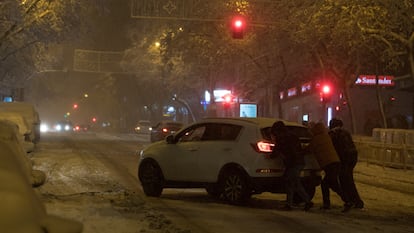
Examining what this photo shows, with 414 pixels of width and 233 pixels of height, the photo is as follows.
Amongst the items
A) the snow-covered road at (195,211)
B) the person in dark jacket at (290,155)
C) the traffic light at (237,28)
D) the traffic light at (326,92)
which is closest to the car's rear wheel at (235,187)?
the snow-covered road at (195,211)

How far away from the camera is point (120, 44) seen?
5881cm

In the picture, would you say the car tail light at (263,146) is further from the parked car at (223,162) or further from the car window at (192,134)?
the car window at (192,134)

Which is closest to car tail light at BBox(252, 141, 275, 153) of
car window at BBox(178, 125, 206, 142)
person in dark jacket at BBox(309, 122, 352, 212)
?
person in dark jacket at BBox(309, 122, 352, 212)

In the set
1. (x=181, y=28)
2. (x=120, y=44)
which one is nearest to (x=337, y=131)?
(x=181, y=28)

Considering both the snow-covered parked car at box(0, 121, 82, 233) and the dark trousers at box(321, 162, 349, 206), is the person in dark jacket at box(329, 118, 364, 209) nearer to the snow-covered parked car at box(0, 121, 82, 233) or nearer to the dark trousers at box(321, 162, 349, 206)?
the dark trousers at box(321, 162, 349, 206)

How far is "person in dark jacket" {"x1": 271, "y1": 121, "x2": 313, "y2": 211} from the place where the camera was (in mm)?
10445

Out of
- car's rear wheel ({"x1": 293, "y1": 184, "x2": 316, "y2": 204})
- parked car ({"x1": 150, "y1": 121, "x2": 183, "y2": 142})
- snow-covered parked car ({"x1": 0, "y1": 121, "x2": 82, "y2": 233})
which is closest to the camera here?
snow-covered parked car ({"x1": 0, "y1": 121, "x2": 82, "y2": 233})

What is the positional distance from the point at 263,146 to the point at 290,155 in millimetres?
620

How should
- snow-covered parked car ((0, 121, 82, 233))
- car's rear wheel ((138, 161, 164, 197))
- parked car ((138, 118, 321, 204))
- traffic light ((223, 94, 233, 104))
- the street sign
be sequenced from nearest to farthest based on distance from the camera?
snow-covered parked car ((0, 121, 82, 233)) < parked car ((138, 118, 321, 204)) < car's rear wheel ((138, 161, 164, 197)) < the street sign < traffic light ((223, 94, 233, 104))

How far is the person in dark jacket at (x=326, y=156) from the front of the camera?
34.5 feet

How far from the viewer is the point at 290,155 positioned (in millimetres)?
10414

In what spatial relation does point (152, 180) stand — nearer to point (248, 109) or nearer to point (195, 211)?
point (195, 211)

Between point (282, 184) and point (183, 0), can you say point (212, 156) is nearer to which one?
point (282, 184)

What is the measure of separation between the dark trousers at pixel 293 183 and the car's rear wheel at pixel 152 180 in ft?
9.79
